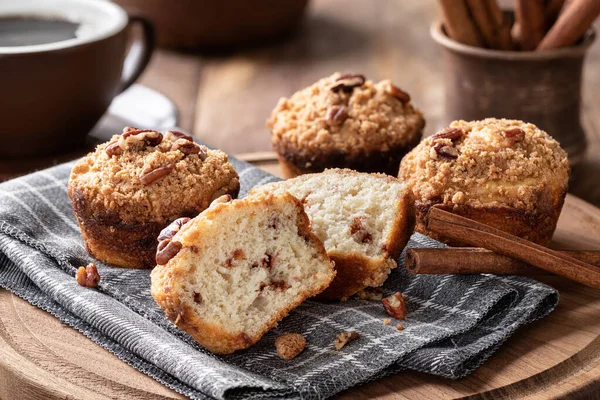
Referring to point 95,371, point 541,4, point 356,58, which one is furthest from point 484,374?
point 356,58

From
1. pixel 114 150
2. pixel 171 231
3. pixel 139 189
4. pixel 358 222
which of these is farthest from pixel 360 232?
pixel 114 150

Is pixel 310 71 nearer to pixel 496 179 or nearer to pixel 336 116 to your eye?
pixel 336 116

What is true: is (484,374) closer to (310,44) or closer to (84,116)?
(84,116)

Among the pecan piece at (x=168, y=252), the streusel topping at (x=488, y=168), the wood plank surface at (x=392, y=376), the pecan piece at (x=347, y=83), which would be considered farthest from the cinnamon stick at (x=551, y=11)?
the pecan piece at (x=168, y=252)

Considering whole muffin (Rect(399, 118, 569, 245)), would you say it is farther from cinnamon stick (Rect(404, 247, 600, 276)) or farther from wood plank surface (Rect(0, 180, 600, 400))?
Result: wood plank surface (Rect(0, 180, 600, 400))

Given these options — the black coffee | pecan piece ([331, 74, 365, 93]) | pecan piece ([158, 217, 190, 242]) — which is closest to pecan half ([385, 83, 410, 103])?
pecan piece ([331, 74, 365, 93])

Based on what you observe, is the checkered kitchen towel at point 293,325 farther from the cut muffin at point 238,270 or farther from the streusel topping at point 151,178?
the streusel topping at point 151,178

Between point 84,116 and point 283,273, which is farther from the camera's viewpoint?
point 84,116
